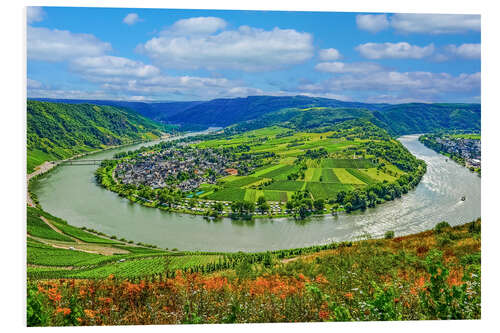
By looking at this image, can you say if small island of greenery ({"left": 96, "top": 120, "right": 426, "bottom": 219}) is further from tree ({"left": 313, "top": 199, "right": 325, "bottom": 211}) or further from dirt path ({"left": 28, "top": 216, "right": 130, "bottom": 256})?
dirt path ({"left": 28, "top": 216, "right": 130, "bottom": 256})

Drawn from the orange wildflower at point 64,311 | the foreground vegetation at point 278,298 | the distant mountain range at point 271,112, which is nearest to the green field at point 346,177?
the foreground vegetation at point 278,298

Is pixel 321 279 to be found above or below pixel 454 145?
below

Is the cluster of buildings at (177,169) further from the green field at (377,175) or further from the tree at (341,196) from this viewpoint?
the green field at (377,175)

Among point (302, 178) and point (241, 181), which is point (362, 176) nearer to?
point (302, 178)

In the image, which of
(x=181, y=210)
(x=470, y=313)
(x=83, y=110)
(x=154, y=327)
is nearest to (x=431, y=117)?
(x=181, y=210)

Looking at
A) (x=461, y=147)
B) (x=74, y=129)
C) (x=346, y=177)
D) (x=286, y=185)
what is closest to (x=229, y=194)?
(x=286, y=185)
